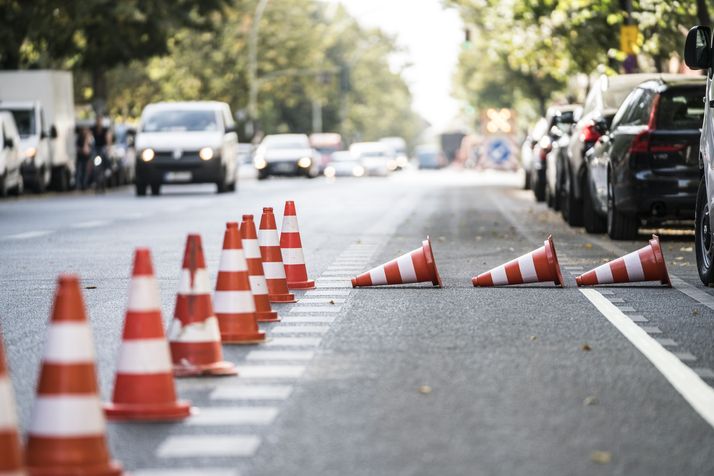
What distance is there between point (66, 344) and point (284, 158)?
55.7m

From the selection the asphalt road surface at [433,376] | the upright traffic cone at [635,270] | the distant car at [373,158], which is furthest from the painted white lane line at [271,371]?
the distant car at [373,158]

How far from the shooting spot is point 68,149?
148 feet

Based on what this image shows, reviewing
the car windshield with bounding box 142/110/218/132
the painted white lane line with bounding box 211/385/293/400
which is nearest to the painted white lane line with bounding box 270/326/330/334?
the painted white lane line with bounding box 211/385/293/400

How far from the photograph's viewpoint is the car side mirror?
44.3ft

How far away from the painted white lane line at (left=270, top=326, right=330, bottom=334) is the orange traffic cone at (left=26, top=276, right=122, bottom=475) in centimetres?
443

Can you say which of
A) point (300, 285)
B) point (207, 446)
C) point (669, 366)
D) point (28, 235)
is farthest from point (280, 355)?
point (28, 235)

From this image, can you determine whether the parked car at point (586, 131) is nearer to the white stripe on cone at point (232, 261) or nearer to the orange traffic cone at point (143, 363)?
the white stripe on cone at point (232, 261)

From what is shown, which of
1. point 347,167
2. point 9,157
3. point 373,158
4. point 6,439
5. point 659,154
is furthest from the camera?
point 373,158

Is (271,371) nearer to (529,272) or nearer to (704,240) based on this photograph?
(529,272)

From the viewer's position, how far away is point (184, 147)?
3822 cm

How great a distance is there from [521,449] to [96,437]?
1607 mm

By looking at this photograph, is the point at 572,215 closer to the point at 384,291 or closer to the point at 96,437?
the point at 384,291

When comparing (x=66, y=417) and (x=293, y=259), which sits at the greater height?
(x=66, y=417)

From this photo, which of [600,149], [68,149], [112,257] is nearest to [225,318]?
[112,257]
